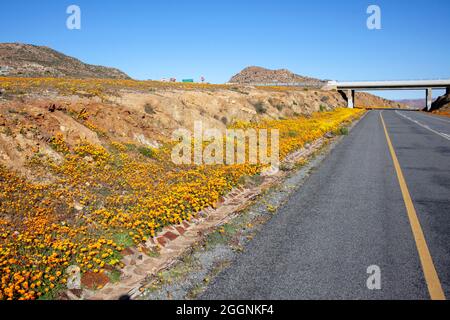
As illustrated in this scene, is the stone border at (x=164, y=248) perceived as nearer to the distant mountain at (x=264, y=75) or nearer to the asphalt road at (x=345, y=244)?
the asphalt road at (x=345, y=244)

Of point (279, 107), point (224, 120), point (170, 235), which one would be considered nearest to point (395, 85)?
point (279, 107)

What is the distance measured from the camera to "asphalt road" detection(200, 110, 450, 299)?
16.3ft

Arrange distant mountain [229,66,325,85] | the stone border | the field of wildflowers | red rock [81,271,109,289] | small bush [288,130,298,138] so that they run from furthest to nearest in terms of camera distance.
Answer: distant mountain [229,66,325,85] < small bush [288,130,298,138] < the field of wildflowers < red rock [81,271,109,289] < the stone border

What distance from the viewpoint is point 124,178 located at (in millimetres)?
10844

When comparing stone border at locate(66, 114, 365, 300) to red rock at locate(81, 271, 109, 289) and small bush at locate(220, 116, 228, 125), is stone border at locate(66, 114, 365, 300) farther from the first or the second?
small bush at locate(220, 116, 228, 125)

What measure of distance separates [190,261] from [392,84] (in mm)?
88231

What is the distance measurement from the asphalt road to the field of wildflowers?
2.51 metres

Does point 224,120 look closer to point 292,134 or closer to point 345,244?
point 292,134

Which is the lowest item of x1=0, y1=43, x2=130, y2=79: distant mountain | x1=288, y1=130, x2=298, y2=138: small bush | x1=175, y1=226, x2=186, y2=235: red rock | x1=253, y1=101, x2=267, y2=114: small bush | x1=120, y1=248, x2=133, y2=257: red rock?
x1=120, y1=248, x2=133, y2=257: red rock

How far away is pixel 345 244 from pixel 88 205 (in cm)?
643

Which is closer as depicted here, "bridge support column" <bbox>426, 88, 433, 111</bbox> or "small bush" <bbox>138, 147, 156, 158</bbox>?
"small bush" <bbox>138, 147, 156, 158</bbox>

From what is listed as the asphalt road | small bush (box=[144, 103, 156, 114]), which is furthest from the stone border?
small bush (box=[144, 103, 156, 114])

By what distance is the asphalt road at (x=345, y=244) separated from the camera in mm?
4969
